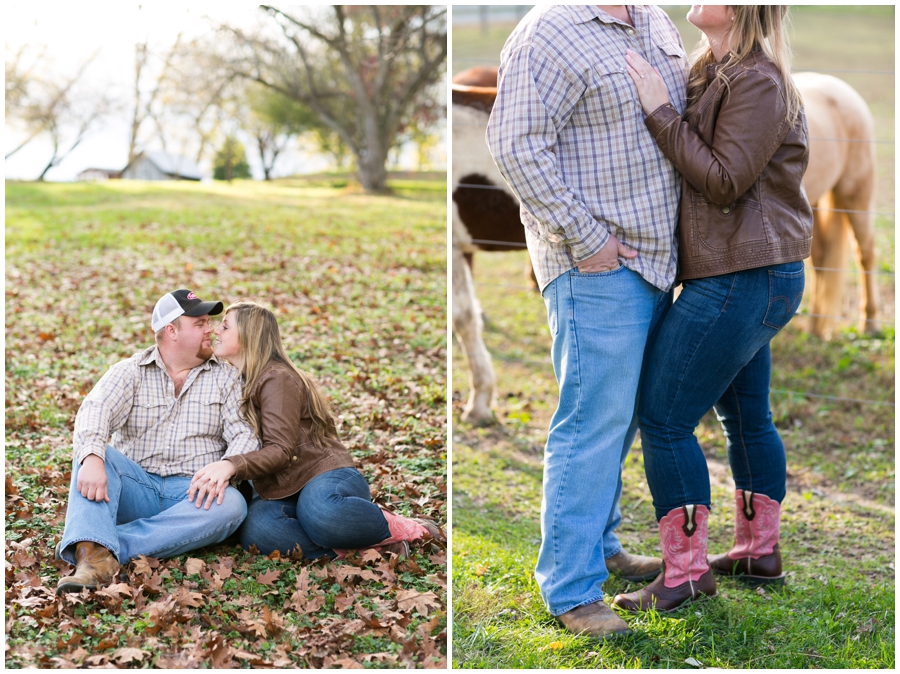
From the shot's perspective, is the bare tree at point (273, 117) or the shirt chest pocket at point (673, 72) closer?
the shirt chest pocket at point (673, 72)

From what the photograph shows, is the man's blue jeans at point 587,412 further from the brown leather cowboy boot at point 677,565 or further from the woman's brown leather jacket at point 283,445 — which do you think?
the woman's brown leather jacket at point 283,445

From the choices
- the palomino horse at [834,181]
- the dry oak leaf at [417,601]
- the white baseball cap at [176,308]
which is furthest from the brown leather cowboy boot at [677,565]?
the palomino horse at [834,181]

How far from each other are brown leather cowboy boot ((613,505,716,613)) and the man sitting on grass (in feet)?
5.15

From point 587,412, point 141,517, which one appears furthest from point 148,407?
point 587,412

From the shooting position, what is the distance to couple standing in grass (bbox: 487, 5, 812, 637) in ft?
8.04

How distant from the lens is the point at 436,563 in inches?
121

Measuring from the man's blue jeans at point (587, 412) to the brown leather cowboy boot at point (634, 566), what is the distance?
0.43 m

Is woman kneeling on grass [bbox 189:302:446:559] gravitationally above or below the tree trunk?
below

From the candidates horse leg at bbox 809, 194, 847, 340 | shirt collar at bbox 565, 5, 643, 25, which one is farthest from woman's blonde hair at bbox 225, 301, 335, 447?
horse leg at bbox 809, 194, 847, 340

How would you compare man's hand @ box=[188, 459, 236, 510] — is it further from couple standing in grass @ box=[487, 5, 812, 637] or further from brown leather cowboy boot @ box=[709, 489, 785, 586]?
brown leather cowboy boot @ box=[709, 489, 785, 586]

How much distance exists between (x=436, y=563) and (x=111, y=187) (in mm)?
15299

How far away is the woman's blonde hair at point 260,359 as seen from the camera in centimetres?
321

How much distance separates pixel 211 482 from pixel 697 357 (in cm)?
185

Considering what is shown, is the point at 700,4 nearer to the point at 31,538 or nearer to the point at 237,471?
the point at 237,471
